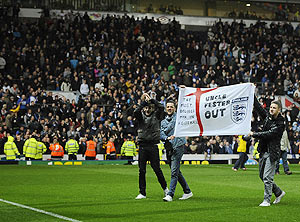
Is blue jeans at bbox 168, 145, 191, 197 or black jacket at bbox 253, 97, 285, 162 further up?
black jacket at bbox 253, 97, 285, 162

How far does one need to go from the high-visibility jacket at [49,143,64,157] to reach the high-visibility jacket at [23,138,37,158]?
1.12 meters

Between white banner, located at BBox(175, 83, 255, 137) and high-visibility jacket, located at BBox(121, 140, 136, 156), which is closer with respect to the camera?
white banner, located at BBox(175, 83, 255, 137)

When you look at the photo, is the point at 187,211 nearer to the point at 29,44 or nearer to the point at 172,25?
the point at 29,44

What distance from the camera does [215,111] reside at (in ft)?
45.9

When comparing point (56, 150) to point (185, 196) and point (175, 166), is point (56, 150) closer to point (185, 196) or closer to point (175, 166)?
point (185, 196)

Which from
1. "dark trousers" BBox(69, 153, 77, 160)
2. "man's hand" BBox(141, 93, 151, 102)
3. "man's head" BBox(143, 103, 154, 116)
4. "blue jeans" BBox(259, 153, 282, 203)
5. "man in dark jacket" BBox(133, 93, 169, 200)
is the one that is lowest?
"dark trousers" BBox(69, 153, 77, 160)

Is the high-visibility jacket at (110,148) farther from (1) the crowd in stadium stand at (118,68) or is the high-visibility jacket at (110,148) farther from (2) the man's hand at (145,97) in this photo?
(2) the man's hand at (145,97)

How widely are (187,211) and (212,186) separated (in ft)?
21.9

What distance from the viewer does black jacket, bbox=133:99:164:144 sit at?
45.8 feet

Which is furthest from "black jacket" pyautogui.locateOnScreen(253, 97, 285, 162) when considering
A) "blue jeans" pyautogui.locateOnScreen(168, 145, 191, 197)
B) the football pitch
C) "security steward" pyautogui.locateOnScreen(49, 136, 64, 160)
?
"security steward" pyautogui.locateOnScreen(49, 136, 64, 160)

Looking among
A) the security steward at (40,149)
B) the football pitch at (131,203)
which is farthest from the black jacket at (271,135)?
the security steward at (40,149)

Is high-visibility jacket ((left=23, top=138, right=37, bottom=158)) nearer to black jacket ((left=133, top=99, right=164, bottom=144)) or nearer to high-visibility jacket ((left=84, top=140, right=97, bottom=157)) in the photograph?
high-visibility jacket ((left=84, top=140, right=97, bottom=157))

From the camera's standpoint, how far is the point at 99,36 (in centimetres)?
4425

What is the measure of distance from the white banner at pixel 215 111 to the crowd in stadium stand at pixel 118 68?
67.6 ft
